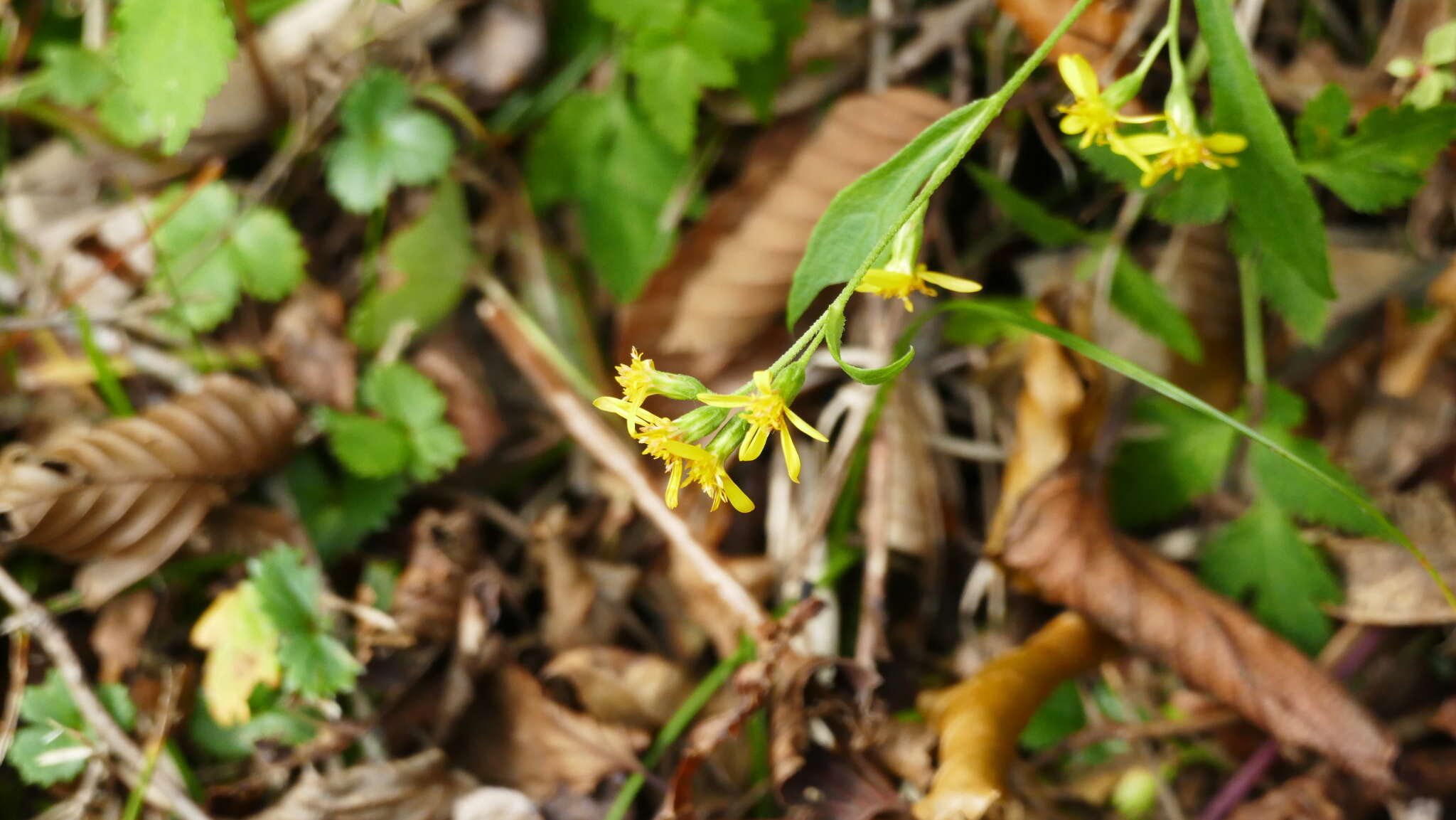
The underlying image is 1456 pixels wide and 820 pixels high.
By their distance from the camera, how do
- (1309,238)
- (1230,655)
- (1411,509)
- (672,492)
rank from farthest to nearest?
(1411,509)
(1230,655)
(1309,238)
(672,492)

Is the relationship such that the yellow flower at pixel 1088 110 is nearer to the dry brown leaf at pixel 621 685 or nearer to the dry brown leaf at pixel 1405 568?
the dry brown leaf at pixel 1405 568

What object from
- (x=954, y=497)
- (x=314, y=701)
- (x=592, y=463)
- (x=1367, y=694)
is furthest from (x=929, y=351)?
(x=314, y=701)

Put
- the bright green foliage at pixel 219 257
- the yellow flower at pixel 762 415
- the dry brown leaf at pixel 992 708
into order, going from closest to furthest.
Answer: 1. the yellow flower at pixel 762 415
2. the dry brown leaf at pixel 992 708
3. the bright green foliage at pixel 219 257

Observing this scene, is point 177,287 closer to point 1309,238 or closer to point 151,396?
point 151,396

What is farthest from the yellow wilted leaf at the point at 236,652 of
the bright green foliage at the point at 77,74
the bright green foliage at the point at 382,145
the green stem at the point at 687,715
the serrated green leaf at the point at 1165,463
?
→ the serrated green leaf at the point at 1165,463

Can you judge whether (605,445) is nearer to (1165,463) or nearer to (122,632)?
(122,632)

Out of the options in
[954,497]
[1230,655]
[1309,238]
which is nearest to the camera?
[1309,238]
